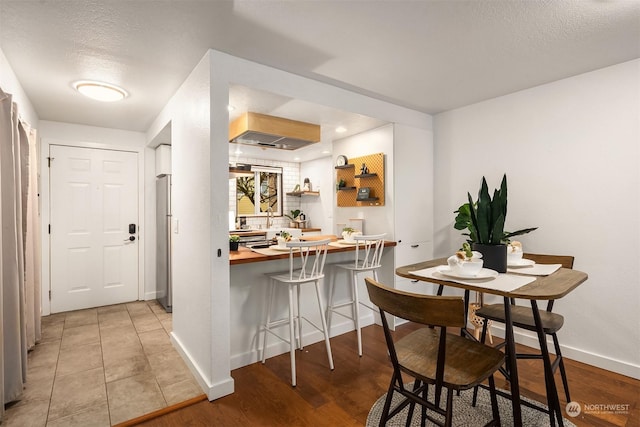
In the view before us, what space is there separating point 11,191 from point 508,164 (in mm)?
4062

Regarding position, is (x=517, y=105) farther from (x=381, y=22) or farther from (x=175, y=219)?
(x=175, y=219)

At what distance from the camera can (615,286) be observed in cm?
255

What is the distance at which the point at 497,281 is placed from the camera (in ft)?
5.01

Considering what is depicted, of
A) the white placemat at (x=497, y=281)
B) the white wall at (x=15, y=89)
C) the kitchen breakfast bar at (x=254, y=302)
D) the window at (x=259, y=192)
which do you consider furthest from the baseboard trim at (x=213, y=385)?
the window at (x=259, y=192)

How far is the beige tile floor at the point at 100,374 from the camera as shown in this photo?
204cm

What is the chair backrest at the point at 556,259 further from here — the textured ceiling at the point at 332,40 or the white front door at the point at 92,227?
the white front door at the point at 92,227

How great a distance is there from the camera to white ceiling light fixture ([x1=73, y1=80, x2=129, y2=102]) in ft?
8.94

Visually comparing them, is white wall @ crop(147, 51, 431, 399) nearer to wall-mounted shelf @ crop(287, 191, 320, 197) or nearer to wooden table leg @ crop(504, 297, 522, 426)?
wooden table leg @ crop(504, 297, 522, 426)

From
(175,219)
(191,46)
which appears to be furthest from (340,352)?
(191,46)

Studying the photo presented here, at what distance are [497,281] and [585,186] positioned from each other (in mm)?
1887

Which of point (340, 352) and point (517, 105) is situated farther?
point (517, 105)

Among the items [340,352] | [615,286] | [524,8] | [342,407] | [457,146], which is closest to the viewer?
[524,8]

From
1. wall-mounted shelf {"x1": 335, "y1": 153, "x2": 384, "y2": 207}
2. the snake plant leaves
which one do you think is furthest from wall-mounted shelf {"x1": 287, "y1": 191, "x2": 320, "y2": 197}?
the snake plant leaves

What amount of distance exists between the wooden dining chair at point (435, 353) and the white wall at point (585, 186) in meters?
1.75
